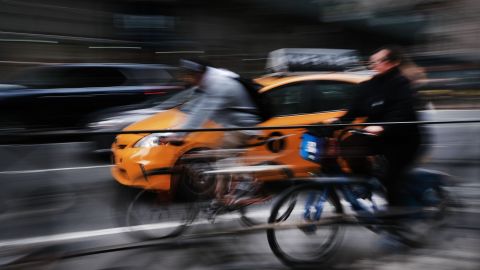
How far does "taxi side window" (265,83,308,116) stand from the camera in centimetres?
564

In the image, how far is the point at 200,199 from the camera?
2775mm

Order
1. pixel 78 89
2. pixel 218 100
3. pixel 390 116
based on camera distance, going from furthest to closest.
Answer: pixel 78 89 → pixel 218 100 → pixel 390 116

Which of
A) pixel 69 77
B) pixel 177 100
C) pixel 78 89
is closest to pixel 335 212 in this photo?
pixel 177 100

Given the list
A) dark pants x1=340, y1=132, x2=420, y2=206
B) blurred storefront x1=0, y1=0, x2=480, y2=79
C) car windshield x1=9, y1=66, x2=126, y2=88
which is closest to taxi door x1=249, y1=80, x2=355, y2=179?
blurred storefront x1=0, y1=0, x2=480, y2=79

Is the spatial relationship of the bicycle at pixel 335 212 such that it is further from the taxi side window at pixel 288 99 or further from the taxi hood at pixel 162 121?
the taxi side window at pixel 288 99

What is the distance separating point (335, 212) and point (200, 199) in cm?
90

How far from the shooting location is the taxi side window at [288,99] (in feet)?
18.5

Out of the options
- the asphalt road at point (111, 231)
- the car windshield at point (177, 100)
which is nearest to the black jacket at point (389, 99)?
the asphalt road at point (111, 231)

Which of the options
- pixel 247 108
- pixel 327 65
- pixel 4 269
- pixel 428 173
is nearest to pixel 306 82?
pixel 327 65

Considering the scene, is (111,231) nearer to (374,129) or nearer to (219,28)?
(374,129)

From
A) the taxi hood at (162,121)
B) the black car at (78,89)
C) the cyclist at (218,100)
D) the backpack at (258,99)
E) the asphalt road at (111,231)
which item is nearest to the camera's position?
the asphalt road at (111,231)

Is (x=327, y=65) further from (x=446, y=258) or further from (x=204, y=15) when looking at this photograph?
(x=446, y=258)

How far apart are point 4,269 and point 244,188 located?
132cm

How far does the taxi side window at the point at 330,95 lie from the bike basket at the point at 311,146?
2591 millimetres
